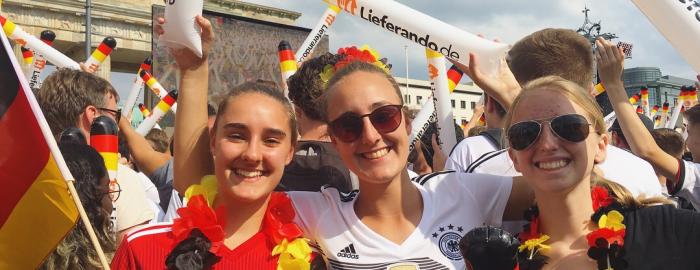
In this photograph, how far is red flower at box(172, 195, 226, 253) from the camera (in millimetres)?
2439

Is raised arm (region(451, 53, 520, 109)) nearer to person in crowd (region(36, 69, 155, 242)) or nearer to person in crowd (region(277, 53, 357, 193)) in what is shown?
person in crowd (region(277, 53, 357, 193))

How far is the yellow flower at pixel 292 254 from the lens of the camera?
94.8 inches

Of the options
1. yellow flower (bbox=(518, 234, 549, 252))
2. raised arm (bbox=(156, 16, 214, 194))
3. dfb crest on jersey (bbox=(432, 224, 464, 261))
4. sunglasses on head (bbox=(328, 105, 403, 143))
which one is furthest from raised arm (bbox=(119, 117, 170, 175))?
yellow flower (bbox=(518, 234, 549, 252))

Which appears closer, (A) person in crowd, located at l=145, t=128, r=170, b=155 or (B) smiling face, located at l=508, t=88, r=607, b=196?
(B) smiling face, located at l=508, t=88, r=607, b=196

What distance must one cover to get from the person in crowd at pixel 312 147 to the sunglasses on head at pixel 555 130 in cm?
91

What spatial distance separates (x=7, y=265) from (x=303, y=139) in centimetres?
136

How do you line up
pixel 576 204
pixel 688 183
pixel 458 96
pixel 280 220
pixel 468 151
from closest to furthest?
pixel 576 204 → pixel 280 220 → pixel 688 183 → pixel 468 151 → pixel 458 96

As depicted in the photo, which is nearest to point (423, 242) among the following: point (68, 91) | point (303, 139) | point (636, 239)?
point (636, 239)

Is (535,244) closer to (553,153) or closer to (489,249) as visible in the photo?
(553,153)

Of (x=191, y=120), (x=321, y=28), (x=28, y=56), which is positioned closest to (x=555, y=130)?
(x=191, y=120)

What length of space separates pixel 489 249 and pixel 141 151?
10.0 feet

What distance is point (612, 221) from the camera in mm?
2215

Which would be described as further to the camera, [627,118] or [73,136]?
[73,136]

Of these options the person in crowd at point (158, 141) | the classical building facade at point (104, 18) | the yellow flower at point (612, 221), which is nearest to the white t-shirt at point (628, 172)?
the yellow flower at point (612, 221)
